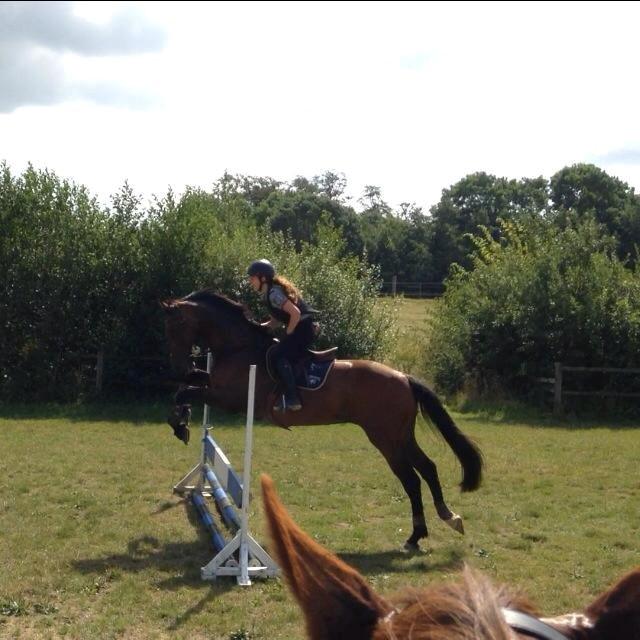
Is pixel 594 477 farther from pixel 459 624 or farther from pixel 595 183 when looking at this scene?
pixel 595 183

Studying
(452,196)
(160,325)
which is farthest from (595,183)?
(160,325)

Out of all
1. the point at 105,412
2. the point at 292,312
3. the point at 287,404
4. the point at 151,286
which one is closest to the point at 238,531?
the point at 287,404

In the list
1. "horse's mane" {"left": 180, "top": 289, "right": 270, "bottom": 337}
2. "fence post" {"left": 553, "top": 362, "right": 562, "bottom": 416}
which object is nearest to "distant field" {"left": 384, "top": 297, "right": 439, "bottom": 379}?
"fence post" {"left": 553, "top": 362, "right": 562, "bottom": 416}

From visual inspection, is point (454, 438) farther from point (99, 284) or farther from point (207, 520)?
point (99, 284)

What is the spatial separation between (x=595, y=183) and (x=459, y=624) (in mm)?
66845

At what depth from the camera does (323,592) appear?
4.97 ft

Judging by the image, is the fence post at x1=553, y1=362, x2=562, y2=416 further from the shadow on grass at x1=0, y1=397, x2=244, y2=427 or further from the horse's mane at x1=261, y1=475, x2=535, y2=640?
the horse's mane at x1=261, y1=475, x2=535, y2=640

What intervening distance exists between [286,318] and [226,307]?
0.93m

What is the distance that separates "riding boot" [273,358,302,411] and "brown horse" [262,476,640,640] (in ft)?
19.8

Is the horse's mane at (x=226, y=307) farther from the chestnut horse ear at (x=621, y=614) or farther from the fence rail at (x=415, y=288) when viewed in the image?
the fence rail at (x=415, y=288)

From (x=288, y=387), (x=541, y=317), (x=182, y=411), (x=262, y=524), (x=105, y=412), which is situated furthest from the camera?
(x=541, y=317)

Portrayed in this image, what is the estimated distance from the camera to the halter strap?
138cm

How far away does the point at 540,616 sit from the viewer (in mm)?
1482

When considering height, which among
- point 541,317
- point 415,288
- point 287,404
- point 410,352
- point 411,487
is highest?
point 415,288
